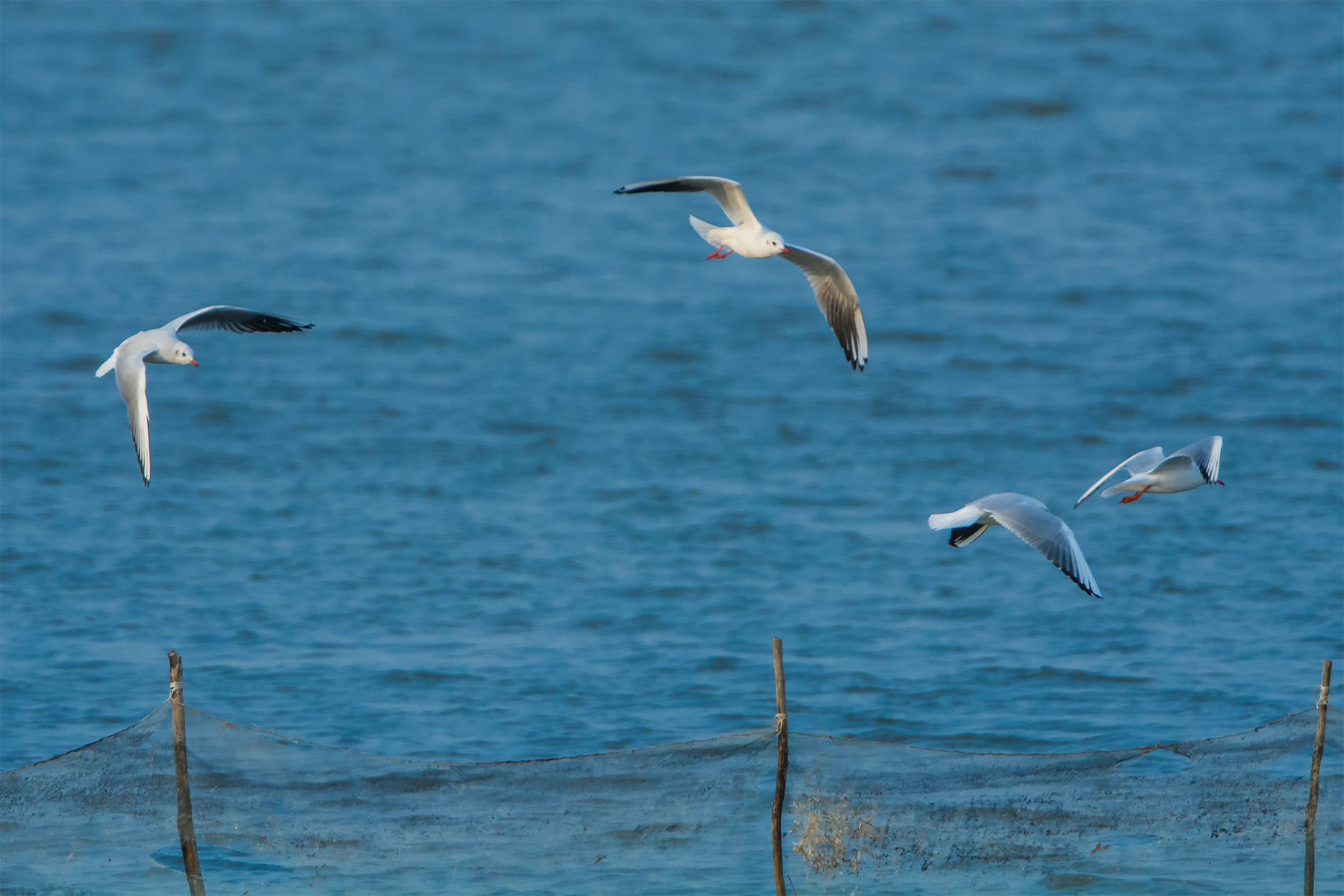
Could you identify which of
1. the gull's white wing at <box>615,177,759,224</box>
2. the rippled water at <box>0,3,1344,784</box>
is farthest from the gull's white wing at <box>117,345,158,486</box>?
the rippled water at <box>0,3,1344,784</box>

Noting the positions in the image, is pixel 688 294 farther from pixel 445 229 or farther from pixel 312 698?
pixel 312 698

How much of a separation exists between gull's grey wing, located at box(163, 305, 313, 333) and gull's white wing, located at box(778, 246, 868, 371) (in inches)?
115

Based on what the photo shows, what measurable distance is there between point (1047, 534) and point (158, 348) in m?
4.83

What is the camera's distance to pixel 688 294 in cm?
3092

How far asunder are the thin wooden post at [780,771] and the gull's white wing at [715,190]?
234cm

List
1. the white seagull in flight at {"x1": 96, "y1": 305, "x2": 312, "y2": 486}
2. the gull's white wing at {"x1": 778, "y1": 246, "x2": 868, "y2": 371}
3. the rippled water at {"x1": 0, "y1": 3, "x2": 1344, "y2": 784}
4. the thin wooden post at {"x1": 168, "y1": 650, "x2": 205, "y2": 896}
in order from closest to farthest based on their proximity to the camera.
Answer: the thin wooden post at {"x1": 168, "y1": 650, "x2": 205, "y2": 896} → the white seagull in flight at {"x1": 96, "y1": 305, "x2": 312, "y2": 486} → the gull's white wing at {"x1": 778, "y1": 246, "x2": 868, "y2": 371} → the rippled water at {"x1": 0, "y1": 3, "x2": 1344, "y2": 784}

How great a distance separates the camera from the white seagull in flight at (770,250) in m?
8.80

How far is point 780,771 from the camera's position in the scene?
833cm

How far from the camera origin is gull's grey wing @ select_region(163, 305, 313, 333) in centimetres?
875

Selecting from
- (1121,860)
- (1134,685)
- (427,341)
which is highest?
(1121,860)

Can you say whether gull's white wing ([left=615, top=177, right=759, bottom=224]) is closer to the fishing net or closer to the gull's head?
the gull's head

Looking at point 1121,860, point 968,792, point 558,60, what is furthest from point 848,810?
point 558,60

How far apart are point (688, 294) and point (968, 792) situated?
22.3m

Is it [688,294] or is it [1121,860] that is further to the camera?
[688,294]
